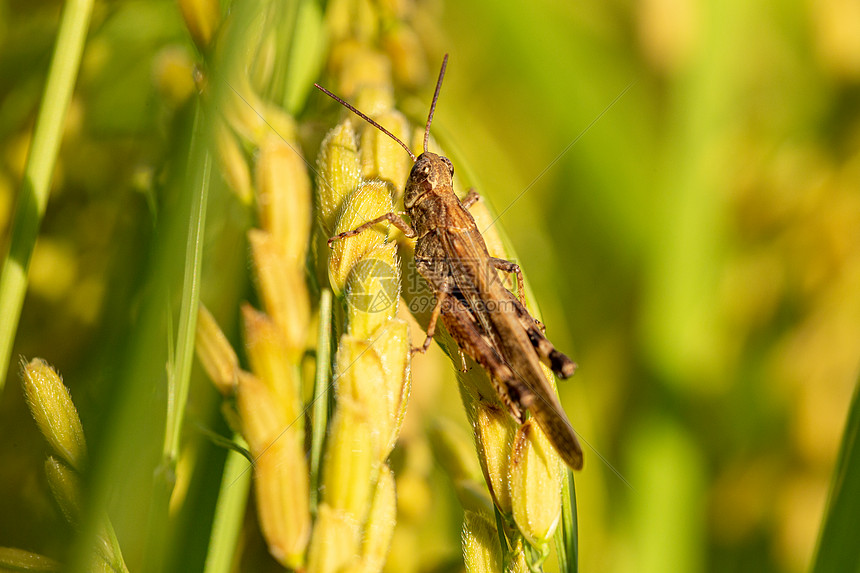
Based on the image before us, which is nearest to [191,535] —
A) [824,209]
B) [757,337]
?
[757,337]

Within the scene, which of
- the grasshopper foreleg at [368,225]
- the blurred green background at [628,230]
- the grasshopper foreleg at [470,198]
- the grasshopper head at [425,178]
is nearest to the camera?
the grasshopper foreleg at [368,225]

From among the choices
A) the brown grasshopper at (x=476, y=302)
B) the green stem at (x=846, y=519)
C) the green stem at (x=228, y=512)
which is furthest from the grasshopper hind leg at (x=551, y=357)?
the green stem at (x=228, y=512)

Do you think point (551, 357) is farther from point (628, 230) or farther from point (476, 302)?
point (628, 230)

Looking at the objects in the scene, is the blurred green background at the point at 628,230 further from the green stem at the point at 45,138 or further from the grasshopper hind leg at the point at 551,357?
the grasshopper hind leg at the point at 551,357

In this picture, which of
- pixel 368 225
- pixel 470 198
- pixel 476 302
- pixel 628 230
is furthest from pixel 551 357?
pixel 628 230

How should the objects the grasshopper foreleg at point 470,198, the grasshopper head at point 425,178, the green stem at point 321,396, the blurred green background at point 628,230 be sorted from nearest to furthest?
the green stem at point 321,396 < the blurred green background at point 628,230 < the grasshopper foreleg at point 470,198 < the grasshopper head at point 425,178

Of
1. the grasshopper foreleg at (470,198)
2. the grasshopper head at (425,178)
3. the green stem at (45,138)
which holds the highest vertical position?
the grasshopper head at (425,178)

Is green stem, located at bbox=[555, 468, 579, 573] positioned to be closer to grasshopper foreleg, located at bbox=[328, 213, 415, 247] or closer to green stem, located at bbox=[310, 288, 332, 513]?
green stem, located at bbox=[310, 288, 332, 513]

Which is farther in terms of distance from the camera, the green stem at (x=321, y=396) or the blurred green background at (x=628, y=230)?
the blurred green background at (x=628, y=230)
